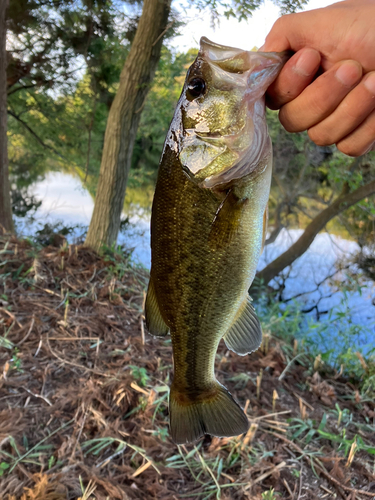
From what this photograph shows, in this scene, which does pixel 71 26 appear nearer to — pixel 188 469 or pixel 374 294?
pixel 188 469

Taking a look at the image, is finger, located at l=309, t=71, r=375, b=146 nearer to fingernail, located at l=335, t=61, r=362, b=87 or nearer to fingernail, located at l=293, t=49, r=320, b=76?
fingernail, located at l=335, t=61, r=362, b=87

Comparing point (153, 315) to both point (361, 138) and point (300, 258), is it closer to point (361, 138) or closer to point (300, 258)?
point (361, 138)

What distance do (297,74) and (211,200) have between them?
0.52 metres

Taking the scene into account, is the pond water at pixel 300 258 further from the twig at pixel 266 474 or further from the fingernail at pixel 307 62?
the fingernail at pixel 307 62

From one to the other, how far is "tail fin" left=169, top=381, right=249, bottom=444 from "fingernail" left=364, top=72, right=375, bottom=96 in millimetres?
1318

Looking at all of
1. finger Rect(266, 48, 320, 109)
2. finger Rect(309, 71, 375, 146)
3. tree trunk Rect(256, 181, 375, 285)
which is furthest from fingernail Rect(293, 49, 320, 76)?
tree trunk Rect(256, 181, 375, 285)

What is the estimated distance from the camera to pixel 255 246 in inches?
50.9

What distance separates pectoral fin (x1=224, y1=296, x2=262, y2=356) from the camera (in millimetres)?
1411

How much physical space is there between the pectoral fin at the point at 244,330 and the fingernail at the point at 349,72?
2.95 ft

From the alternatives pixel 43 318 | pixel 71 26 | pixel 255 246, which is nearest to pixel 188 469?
pixel 255 246

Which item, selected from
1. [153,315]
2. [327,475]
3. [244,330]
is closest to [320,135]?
[244,330]

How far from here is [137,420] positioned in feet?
8.30

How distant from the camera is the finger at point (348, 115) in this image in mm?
1121

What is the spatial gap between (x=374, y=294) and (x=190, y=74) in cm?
804
